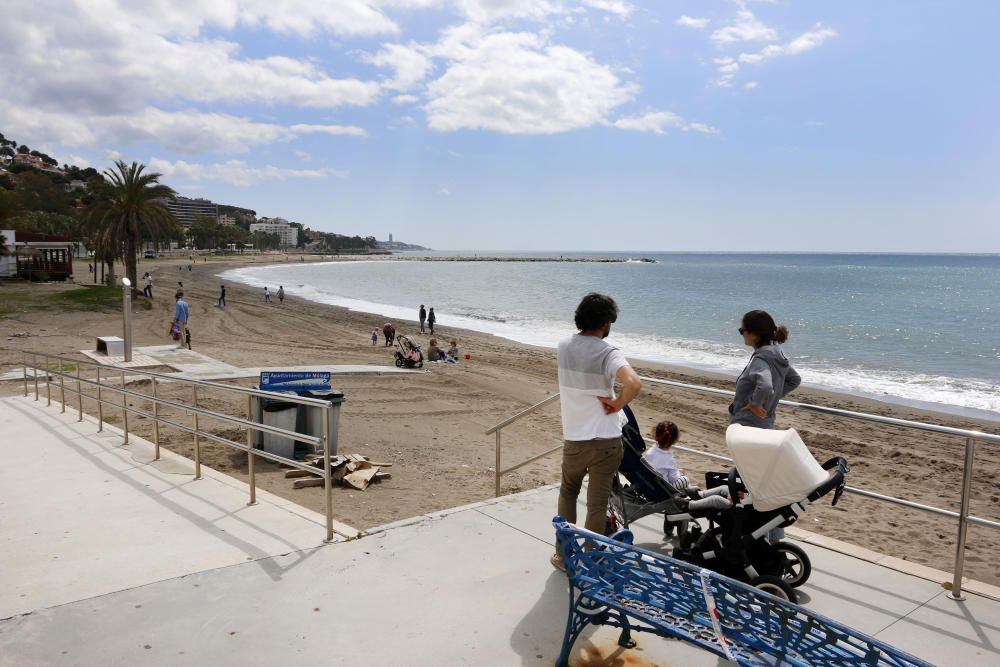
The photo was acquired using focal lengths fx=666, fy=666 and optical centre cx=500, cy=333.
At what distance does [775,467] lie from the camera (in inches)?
134

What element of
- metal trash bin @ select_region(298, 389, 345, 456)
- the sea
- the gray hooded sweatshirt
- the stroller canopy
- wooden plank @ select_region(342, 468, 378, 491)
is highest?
the gray hooded sweatshirt

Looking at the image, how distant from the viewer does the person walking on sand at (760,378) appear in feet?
13.3

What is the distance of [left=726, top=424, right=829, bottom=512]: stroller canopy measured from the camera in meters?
3.37

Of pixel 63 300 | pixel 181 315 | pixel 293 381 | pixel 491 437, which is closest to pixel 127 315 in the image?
pixel 181 315

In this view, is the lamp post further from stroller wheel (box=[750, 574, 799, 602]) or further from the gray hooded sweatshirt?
stroller wheel (box=[750, 574, 799, 602])

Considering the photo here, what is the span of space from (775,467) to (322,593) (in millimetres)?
2509

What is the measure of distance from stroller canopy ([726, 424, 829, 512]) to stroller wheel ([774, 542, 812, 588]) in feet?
1.43

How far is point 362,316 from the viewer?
3975 centimetres

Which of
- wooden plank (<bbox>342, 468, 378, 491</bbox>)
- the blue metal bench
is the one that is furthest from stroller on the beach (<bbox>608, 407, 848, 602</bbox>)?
wooden plank (<bbox>342, 468, 378, 491</bbox>)

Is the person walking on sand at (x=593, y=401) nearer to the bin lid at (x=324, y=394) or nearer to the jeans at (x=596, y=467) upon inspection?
the jeans at (x=596, y=467)

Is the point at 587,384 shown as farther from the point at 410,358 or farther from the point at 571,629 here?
the point at 410,358

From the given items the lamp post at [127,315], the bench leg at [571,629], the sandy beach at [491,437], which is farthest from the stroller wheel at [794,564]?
the lamp post at [127,315]

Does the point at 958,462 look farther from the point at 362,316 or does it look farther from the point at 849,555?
the point at 362,316

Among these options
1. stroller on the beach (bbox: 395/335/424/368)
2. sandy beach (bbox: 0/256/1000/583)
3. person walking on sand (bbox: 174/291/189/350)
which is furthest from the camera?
person walking on sand (bbox: 174/291/189/350)
